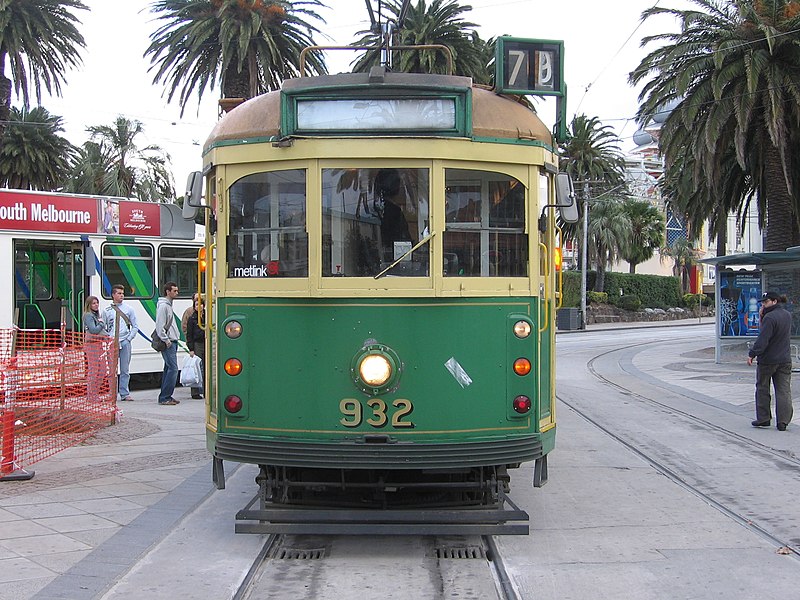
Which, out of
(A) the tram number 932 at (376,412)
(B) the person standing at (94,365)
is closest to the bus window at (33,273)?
(B) the person standing at (94,365)

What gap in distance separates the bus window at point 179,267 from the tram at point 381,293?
1068cm

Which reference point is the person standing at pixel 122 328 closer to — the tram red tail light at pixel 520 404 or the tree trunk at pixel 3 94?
the tram red tail light at pixel 520 404

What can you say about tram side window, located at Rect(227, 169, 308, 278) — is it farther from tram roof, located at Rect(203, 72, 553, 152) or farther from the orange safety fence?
the orange safety fence

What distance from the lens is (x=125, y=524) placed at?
688 centimetres

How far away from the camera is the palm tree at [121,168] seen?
36.3 m

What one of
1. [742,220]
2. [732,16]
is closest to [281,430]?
[732,16]

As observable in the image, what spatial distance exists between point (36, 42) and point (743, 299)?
19024mm

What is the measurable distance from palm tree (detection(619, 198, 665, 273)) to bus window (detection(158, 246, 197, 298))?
41133 mm

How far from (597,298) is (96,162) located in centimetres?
2839

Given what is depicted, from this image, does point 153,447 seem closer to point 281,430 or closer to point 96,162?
point 281,430

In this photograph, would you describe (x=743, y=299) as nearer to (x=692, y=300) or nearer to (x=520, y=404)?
(x=520, y=404)

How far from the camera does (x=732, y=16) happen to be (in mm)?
22172

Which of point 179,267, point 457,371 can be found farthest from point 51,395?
point 179,267

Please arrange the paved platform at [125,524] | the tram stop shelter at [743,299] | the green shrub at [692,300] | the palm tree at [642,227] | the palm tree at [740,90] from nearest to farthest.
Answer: the paved platform at [125,524]
the palm tree at [740,90]
the tram stop shelter at [743,299]
the palm tree at [642,227]
the green shrub at [692,300]
